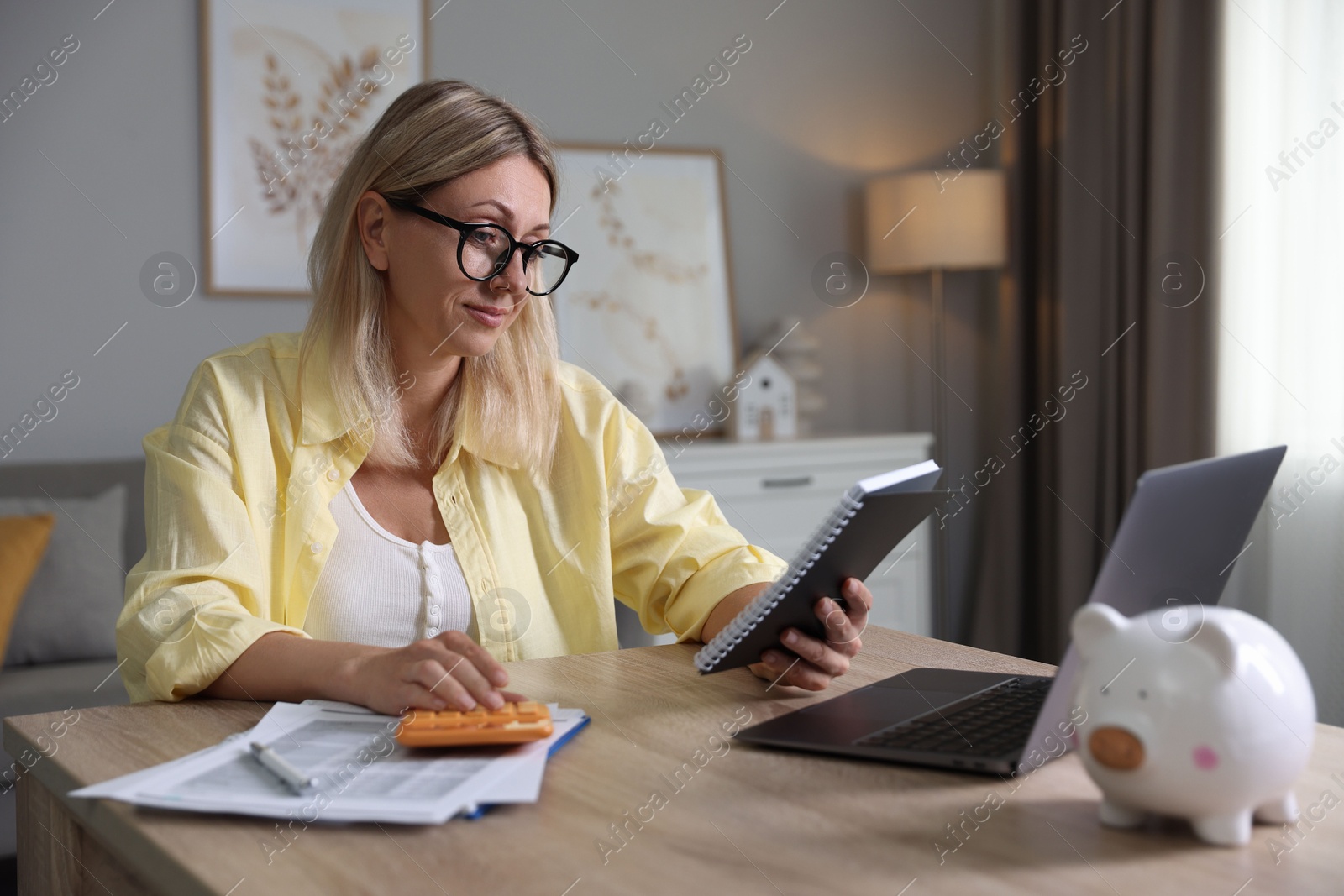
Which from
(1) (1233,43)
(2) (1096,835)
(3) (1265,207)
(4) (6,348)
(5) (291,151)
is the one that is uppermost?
(1) (1233,43)

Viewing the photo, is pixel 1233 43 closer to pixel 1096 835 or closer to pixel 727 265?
pixel 727 265

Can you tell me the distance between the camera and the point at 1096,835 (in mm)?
727

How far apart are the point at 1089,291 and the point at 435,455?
255 centimetres

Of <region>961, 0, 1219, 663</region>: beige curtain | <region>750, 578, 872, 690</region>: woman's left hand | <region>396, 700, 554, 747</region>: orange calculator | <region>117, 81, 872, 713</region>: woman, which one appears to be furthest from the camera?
<region>961, 0, 1219, 663</region>: beige curtain

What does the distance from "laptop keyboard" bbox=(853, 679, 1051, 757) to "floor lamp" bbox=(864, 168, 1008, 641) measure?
8.80ft

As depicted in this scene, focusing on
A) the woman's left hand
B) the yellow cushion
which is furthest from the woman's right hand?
the yellow cushion

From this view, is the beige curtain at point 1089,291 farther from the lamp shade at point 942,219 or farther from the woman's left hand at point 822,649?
the woman's left hand at point 822,649

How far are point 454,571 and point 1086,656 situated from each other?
0.91m

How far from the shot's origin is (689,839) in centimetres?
74

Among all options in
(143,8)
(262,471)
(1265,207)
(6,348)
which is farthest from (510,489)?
(1265,207)

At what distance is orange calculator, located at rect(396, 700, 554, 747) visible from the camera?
89 centimetres

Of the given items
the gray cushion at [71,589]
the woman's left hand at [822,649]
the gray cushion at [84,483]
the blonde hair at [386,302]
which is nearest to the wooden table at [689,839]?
the woman's left hand at [822,649]

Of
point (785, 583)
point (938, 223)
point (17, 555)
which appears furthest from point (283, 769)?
point (938, 223)

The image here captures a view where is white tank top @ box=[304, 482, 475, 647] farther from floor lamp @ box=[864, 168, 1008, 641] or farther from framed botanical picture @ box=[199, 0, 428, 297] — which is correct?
floor lamp @ box=[864, 168, 1008, 641]
